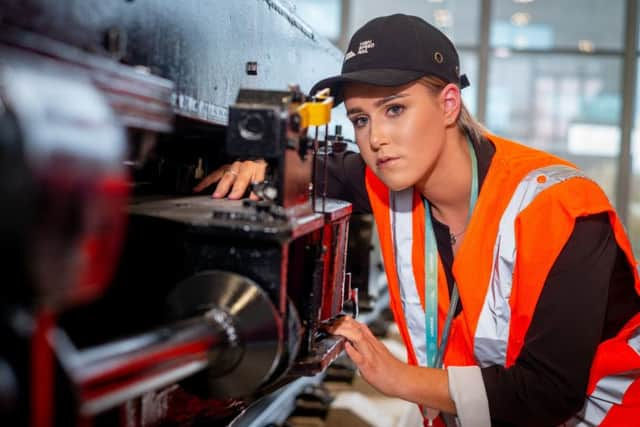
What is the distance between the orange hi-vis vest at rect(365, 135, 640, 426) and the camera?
54.3 inches

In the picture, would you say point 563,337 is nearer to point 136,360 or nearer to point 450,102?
point 450,102

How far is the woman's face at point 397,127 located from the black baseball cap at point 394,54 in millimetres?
59

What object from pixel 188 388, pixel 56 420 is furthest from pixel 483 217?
pixel 56 420

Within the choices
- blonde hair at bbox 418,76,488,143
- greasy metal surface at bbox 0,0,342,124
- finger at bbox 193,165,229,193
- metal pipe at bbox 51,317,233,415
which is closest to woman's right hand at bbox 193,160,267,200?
finger at bbox 193,165,229,193

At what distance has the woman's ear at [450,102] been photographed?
160 cm

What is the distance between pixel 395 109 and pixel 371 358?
1.85ft

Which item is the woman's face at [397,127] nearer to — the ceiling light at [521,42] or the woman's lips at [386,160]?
the woman's lips at [386,160]

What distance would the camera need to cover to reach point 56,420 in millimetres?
569

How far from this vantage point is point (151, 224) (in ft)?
3.22

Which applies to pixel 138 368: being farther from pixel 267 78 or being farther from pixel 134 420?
pixel 267 78

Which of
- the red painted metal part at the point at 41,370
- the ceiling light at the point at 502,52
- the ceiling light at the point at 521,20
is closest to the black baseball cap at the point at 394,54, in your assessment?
the red painted metal part at the point at 41,370

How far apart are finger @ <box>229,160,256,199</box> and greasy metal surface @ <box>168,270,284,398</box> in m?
0.39

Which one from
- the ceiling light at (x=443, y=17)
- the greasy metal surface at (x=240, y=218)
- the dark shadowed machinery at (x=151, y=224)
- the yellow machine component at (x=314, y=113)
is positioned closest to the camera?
the dark shadowed machinery at (x=151, y=224)

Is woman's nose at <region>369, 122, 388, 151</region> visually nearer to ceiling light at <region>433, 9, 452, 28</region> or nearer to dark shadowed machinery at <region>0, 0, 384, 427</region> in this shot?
dark shadowed machinery at <region>0, 0, 384, 427</region>
